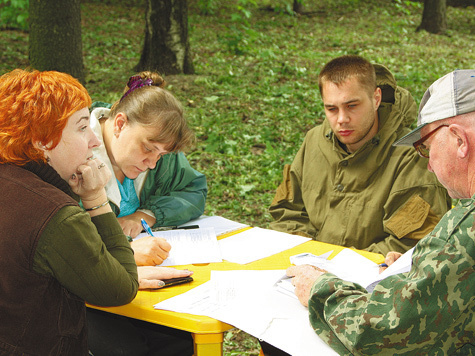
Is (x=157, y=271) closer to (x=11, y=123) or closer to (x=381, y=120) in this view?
(x=11, y=123)

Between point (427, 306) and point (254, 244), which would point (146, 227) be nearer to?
point (254, 244)

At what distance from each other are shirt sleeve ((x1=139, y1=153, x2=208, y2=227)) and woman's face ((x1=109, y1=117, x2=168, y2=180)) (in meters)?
0.27

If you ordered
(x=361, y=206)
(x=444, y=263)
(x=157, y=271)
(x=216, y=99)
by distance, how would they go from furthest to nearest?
(x=216, y=99) → (x=361, y=206) → (x=157, y=271) → (x=444, y=263)

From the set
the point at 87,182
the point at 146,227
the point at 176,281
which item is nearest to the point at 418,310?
the point at 176,281

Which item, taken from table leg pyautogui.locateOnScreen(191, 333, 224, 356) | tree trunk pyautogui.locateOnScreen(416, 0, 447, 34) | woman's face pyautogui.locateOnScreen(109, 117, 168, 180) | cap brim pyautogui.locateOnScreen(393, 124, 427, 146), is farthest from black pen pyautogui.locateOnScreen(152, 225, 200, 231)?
tree trunk pyautogui.locateOnScreen(416, 0, 447, 34)

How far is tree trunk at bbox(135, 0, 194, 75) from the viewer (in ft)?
25.1

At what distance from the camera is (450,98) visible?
1.69m

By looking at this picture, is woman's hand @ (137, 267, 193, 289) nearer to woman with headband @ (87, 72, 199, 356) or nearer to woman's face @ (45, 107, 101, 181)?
woman with headband @ (87, 72, 199, 356)

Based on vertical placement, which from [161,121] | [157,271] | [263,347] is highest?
[161,121]

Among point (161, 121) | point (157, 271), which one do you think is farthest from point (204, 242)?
point (161, 121)

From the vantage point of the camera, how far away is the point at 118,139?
2.76m

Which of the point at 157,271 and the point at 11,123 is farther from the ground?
the point at 11,123

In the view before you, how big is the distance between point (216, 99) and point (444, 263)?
617cm

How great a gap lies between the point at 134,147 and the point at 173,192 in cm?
49
